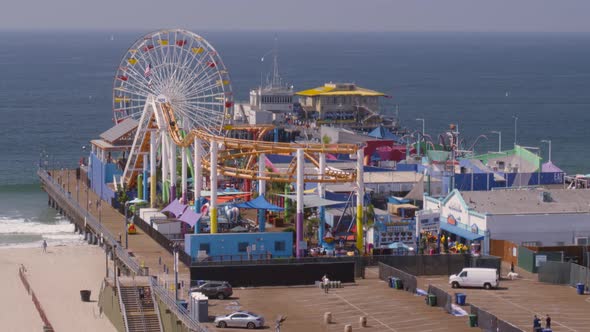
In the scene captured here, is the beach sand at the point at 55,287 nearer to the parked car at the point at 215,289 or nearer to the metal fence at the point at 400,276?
the parked car at the point at 215,289

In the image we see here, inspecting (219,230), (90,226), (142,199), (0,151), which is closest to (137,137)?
(142,199)

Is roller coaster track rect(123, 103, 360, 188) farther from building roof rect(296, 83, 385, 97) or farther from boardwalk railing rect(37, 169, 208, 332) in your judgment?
building roof rect(296, 83, 385, 97)

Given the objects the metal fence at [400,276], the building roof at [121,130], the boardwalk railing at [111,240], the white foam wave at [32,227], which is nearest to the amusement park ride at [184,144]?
the building roof at [121,130]

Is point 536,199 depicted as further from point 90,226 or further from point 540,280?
point 90,226

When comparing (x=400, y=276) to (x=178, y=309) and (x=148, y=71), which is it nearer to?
(x=178, y=309)

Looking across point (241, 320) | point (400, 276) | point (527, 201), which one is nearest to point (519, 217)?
point (527, 201)

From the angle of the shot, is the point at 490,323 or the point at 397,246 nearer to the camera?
the point at 490,323
